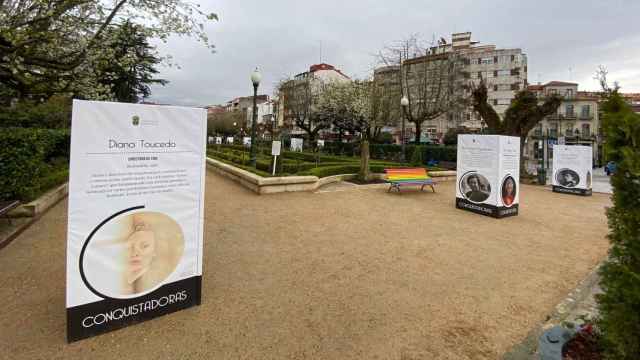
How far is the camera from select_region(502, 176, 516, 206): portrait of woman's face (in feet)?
25.1

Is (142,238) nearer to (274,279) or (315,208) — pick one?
(274,279)

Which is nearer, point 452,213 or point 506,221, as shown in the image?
point 506,221

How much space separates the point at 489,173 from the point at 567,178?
285 inches

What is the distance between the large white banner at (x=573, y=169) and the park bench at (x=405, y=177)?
5.59 metres

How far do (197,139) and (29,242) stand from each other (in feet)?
13.1

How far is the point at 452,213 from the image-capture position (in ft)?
26.2

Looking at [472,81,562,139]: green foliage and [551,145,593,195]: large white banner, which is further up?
[472,81,562,139]: green foliage

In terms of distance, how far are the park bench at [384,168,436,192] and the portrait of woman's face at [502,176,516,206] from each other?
302 centimetres

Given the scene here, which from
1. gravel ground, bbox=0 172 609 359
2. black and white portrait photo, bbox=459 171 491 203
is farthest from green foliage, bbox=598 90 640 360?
black and white portrait photo, bbox=459 171 491 203

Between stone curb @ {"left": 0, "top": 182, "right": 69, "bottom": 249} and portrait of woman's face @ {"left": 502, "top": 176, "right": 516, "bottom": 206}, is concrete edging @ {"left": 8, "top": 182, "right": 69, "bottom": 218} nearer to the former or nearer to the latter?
stone curb @ {"left": 0, "top": 182, "right": 69, "bottom": 249}

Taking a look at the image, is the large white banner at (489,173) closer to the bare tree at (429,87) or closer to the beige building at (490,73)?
the bare tree at (429,87)

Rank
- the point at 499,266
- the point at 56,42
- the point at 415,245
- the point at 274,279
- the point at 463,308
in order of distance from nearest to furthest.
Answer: the point at 463,308, the point at 274,279, the point at 499,266, the point at 415,245, the point at 56,42

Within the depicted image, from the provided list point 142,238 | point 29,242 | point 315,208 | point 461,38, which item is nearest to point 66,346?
point 142,238

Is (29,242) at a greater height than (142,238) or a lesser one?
lesser
